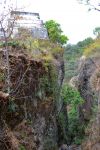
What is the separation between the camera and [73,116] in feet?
96.2

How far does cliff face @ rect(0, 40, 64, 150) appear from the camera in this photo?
456 inches

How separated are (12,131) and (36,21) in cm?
1343

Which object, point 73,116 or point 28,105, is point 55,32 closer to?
point 73,116

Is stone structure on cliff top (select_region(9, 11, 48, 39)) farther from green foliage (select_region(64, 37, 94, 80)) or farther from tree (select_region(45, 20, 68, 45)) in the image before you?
green foliage (select_region(64, 37, 94, 80))

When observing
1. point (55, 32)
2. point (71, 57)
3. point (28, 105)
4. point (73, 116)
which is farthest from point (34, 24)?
point (71, 57)

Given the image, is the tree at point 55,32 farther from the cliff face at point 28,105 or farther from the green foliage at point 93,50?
the cliff face at point 28,105

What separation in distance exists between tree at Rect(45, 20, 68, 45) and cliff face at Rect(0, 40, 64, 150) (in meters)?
7.00

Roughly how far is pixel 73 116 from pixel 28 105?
15.5 metres

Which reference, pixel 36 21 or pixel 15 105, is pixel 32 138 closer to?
pixel 15 105

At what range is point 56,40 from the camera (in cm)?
2569

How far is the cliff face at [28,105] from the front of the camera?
11.6 metres

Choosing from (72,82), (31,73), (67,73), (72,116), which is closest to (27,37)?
(31,73)

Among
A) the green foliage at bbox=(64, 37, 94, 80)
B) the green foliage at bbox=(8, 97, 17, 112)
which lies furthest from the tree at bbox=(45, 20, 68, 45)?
the green foliage at bbox=(64, 37, 94, 80)

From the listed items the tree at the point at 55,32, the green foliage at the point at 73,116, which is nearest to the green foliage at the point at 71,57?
the green foliage at the point at 73,116
